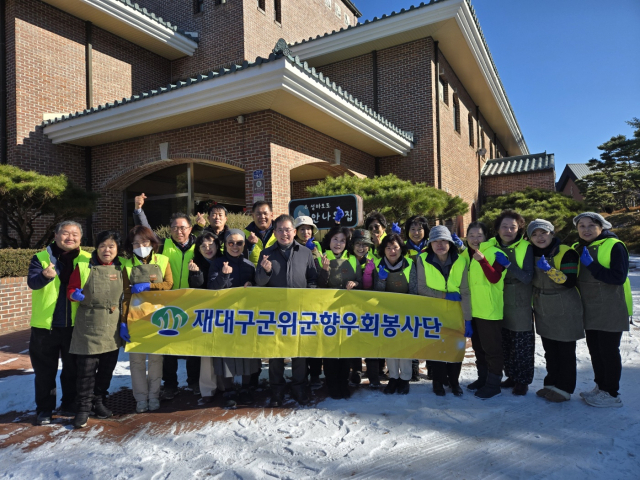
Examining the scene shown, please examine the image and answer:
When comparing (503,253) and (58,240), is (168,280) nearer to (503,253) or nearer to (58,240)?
(58,240)

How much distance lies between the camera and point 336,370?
3.89m

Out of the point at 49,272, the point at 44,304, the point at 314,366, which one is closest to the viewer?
the point at 49,272

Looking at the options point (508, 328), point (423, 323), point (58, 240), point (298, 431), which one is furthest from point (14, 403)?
point (508, 328)

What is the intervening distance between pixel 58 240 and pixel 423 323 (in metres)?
3.42

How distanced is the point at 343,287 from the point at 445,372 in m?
1.29

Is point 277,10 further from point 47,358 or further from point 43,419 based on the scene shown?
point 43,419

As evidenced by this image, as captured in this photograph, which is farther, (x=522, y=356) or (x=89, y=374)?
(x=522, y=356)

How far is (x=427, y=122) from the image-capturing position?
1205cm

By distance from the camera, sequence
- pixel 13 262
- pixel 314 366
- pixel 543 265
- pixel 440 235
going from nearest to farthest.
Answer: pixel 543 265
pixel 440 235
pixel 314 366
pixel 13 262

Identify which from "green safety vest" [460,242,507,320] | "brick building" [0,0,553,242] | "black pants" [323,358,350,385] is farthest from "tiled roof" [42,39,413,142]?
"black pants" [323,358,350,385]

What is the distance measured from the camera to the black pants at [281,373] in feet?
12.5

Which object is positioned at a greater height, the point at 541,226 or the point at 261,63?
the point at 261,63

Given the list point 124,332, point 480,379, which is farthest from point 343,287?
point 124,332

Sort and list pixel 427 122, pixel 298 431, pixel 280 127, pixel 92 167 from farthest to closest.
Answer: pixel 427 122
pixel 92 167
pixel 280 127
pixel 298 431
